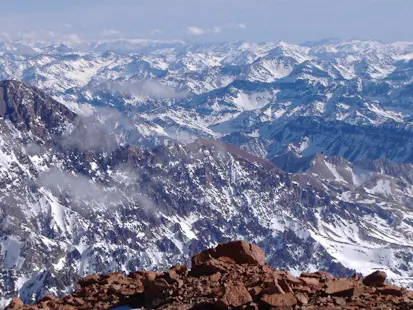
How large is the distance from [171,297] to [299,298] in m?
10.2

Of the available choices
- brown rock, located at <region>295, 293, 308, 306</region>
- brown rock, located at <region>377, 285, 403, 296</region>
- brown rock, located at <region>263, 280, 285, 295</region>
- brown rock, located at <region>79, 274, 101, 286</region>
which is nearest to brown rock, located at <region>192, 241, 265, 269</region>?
brown rock, located at <region>263, 280, 285, 295</region>

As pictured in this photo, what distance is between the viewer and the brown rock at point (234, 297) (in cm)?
4106

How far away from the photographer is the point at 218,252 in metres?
55.3

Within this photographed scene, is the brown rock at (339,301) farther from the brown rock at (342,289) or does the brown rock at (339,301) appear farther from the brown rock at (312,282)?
the brown rock at (312,282)

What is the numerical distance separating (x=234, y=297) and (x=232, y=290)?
2.45ft

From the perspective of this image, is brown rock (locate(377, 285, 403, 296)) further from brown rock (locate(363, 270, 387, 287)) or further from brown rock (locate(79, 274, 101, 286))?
brown rock (locate(79, 274, 101, 286))

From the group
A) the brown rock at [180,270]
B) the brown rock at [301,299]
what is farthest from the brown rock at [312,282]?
the brown rock at [180,270]

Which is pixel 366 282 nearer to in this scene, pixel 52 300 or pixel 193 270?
pixel 193 270

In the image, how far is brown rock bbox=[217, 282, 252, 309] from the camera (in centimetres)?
4106

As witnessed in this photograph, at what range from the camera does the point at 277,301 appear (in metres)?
40.4

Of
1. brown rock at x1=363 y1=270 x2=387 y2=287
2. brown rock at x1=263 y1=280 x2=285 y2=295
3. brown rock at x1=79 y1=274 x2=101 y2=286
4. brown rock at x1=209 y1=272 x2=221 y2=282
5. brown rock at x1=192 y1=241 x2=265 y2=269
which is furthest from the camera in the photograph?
brown rock at x1=79 y1=274 x2=101 y2=286

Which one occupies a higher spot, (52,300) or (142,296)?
(142,296)

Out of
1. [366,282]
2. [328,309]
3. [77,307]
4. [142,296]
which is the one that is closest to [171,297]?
[142,296]

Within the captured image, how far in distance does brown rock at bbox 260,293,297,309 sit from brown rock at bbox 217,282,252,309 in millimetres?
1308
